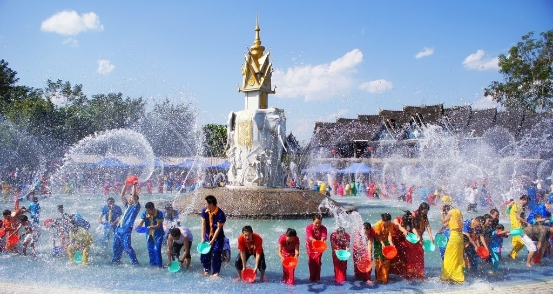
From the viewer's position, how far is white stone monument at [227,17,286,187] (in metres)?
17.2

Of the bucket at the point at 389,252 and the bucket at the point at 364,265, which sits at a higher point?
the bucket at the point at 389,252

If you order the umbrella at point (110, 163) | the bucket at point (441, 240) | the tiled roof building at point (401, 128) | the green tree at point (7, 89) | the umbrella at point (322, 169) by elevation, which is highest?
the green tree at point (7, 89)

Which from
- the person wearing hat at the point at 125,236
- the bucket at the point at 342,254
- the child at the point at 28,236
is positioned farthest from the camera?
the child at the point at 28,236

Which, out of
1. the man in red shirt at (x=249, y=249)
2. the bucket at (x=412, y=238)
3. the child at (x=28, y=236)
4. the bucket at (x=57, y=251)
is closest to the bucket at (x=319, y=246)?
the man in red shirt at (x=249, y=249)

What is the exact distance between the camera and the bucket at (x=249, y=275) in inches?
302

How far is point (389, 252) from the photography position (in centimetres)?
784

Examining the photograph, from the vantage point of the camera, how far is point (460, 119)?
139 ft

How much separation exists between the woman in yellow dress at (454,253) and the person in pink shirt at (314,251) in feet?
7.29

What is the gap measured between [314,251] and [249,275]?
1.21 m

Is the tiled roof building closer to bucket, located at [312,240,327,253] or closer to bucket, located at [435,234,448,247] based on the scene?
bucket, located at [435,234,448,247]

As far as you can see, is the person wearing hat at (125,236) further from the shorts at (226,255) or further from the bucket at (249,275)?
the bucket at (249,275)

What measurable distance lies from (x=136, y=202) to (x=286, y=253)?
3669 millimetres

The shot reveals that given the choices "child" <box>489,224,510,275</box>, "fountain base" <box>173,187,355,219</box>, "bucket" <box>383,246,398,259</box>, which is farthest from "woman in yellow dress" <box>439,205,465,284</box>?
"fountain base" <box>173,187,355,219</box>

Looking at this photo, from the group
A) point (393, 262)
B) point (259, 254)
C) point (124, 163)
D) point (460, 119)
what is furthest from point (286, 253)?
point (460, 119)
